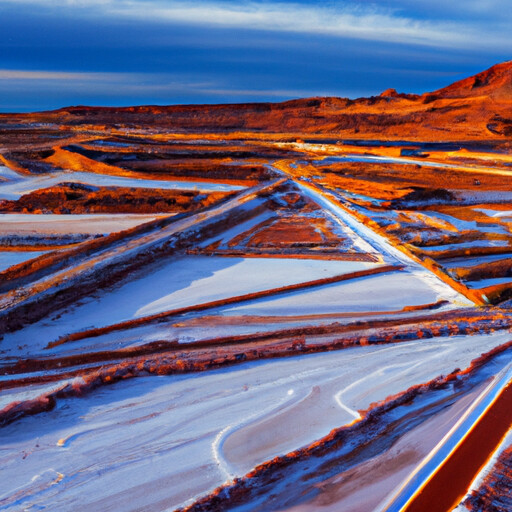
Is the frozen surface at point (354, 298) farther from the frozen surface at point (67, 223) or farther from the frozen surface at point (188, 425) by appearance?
the frozen surface at point (67, 223)

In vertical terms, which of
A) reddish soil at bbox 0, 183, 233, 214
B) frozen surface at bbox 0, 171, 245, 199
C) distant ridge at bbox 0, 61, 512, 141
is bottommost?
reddish soil at bbox 0, 183, 233, 214

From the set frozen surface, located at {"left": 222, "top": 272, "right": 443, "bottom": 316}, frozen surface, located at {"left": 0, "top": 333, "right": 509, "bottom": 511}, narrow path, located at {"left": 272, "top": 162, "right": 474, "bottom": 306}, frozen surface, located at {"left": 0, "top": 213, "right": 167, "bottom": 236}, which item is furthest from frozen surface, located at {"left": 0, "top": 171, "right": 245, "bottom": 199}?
frozen surface, located at {"left": 0, "top": 333, "right": 509, "bottom": 511}

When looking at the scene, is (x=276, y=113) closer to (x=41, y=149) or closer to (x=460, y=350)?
(x=41, y=149)

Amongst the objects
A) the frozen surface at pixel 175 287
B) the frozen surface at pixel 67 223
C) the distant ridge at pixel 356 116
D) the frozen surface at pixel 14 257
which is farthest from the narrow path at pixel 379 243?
the distant ridge at pixel 356 116

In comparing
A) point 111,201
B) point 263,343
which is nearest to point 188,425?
point 263,343

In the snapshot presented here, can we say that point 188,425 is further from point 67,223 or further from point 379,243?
point 67,223

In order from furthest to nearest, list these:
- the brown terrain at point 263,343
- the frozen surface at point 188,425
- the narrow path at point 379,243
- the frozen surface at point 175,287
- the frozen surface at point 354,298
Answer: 1. the narrow path at point 379,243
2. the frozen surface at point 354,298
3. the frozen surface at point 175,287
4. the brown terrain at point 263,343
5. the frozen surface at point 188,425

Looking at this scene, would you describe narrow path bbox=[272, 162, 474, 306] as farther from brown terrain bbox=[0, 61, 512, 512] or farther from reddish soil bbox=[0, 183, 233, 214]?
reddish soil bbox=[0, 183, 233, 214]

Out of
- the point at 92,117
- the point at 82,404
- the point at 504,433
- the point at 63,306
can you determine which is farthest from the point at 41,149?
the point at 92,117
